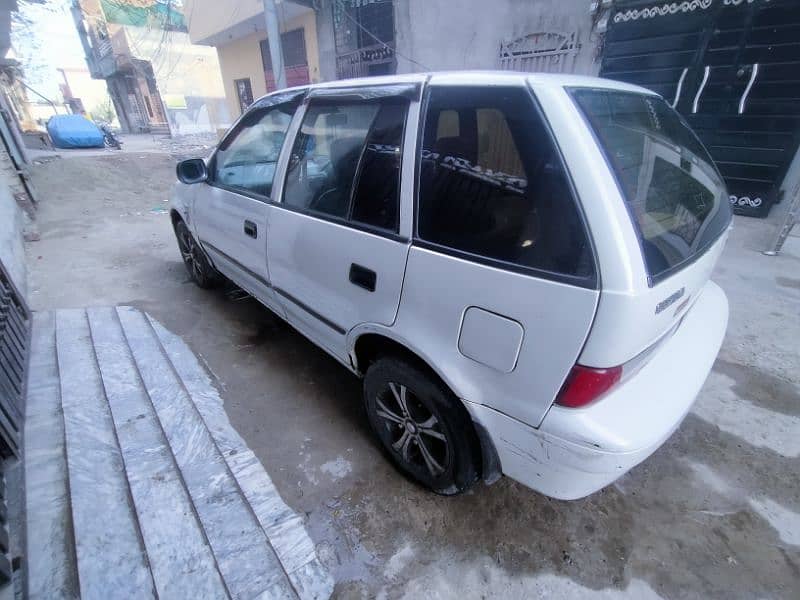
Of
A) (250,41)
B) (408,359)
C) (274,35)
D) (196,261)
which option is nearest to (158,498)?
(408,359)

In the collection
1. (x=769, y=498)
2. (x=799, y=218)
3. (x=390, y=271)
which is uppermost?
(x=390, y=271)

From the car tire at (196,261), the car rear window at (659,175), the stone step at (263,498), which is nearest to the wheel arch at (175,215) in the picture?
the car tire at (196,261)

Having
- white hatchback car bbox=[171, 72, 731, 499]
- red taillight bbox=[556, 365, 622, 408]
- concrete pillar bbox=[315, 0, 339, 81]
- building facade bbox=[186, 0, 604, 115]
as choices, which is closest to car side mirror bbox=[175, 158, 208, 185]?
white hatchback car bbox=[171, 72, 731, 499]

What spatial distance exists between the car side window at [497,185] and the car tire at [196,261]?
8.96ft

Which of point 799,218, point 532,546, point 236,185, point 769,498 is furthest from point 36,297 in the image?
point 799,218

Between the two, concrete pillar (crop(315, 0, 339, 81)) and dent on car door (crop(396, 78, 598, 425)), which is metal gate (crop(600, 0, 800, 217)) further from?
concrete pillar (crop(315, 0, 339, 81))

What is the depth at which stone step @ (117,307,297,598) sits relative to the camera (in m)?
1.51

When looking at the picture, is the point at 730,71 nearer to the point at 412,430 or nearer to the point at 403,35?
the point at 403,35

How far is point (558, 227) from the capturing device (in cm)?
115

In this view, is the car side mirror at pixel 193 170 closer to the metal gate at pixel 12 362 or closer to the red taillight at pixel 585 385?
the metal gate at pixel 12 362

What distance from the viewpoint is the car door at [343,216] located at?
5.16 feet

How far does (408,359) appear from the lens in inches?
66.7

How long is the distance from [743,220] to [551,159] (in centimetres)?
600

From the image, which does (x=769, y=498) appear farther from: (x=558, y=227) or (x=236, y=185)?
(x=236, y=185)
